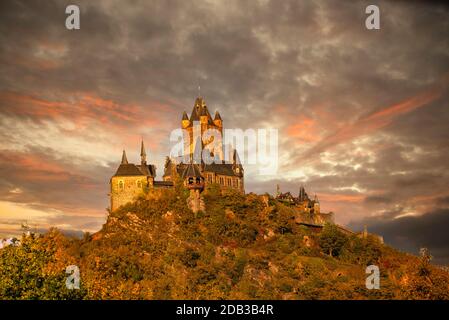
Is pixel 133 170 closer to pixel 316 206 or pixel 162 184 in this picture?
pixel 162 184

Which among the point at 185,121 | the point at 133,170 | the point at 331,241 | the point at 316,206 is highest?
the point at 185,121

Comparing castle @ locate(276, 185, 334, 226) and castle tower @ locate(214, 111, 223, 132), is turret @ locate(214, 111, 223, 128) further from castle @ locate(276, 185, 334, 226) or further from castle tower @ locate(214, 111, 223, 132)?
castle @ locate(276, 185, 334, 226)

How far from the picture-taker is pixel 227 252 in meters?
73.6

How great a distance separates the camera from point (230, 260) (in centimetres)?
7200

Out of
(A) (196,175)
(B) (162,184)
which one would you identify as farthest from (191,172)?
(B) (162,184)

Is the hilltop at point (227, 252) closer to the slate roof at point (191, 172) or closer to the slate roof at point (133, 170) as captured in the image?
the slate roof at point (191, 172)

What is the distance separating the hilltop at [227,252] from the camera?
61812 mm

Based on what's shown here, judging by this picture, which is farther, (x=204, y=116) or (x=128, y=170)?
(x=204, y=116)

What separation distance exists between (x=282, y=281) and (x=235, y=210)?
15.9 meters

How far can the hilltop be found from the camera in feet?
203

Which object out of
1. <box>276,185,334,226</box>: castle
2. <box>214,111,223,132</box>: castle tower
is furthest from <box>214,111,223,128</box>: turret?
<box>276,185,334,226</box>: castle

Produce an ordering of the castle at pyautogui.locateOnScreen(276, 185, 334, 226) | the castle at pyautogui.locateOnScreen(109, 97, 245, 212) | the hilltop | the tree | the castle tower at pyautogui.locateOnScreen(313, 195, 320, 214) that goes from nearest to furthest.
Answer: the hilltop, the castle at pyautogui.locateOnScreen(109, 97, 245, 212), the tree, the castle at pyautogui.locateOnScreen(276, 185, 334, 226), the castle tower at pyautogui.locateOnScreen(313, 195, 320, 214)
